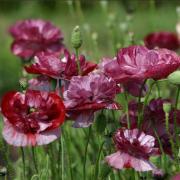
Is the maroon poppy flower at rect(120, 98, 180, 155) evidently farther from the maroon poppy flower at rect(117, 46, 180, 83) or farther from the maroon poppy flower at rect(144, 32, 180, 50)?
the maroon poppy flower at rect(144, 32, 180, 50)

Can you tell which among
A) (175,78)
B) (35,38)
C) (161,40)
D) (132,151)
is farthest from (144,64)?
(161,40)

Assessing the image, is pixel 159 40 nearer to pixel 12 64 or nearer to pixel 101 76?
pixel 101 76

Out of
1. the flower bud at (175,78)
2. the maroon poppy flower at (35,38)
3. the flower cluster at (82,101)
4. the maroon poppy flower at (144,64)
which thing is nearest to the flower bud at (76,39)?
the flower cluster at (82,101)

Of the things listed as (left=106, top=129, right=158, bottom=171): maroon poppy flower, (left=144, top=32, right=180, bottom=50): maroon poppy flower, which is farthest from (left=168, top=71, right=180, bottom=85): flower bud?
(left=144, top=32, right=180, bottom=50): maroon poppy flower

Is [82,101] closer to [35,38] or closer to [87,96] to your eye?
[87,96]

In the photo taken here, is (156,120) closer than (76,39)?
No

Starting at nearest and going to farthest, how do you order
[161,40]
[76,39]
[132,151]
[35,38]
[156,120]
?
[132,151] → [76,39] → [156,120] → [35,38] → [161,40]
